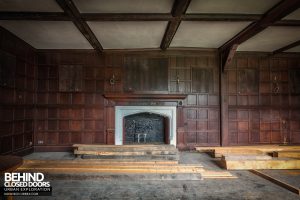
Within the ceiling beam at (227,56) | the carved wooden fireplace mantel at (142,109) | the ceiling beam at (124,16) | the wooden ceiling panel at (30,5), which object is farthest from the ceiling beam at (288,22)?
the wooden ceiling panel at (30,5)

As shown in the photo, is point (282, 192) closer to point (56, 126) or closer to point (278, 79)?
point (278, 79)

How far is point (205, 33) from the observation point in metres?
5.46

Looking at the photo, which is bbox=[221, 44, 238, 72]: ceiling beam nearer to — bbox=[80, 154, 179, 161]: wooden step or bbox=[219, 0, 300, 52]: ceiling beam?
bbox=[219, 0, 300, 52]: ceiling beam

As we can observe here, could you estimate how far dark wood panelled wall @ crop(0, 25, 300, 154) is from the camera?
683 cm

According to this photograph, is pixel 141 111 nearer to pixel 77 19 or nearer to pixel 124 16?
pixel 124 16

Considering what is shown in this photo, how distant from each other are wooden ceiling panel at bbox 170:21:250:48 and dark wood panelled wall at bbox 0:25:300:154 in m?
0.67

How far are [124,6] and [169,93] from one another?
11.3ft

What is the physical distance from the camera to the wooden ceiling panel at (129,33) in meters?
4.88

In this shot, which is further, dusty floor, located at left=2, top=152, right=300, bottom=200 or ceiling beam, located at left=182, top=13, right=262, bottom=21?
ceiling beam, located at left=182, top=13, right=262, bottom=21

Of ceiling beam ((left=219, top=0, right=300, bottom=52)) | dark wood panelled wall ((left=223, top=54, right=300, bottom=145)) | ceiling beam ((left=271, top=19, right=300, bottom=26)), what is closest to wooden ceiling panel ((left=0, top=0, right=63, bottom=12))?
ceiling beam ((left=219, top=0, right=300, bottom=52))

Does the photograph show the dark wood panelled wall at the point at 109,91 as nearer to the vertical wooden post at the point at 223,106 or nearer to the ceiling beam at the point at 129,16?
the vertical wooden post at the point at 223,106

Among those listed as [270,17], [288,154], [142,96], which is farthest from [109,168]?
[270,17]

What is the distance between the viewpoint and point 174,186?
3604 millimetres

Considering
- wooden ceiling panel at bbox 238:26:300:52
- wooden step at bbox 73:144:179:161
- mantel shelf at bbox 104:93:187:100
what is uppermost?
wooden ceiling panel at bbox 238:26:300:52
